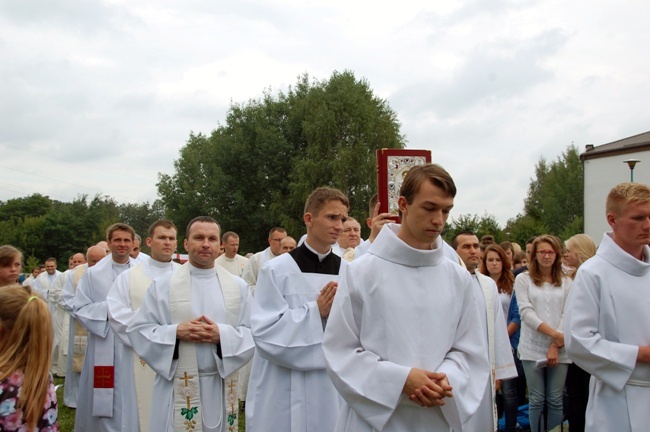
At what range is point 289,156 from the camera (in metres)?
42.3

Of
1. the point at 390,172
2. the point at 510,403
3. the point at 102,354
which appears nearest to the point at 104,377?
the point at 102,354

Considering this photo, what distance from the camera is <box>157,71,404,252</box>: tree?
39344 mm

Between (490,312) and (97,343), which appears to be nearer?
(490,312)

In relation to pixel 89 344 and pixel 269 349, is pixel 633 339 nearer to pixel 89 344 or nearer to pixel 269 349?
pixel 269 349

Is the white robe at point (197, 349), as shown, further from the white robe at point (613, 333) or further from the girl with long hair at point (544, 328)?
the girl with long hair at point (544, 328)

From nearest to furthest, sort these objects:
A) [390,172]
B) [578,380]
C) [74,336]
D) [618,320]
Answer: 1. [618,320]
2. [390,172]
3. [578,380]
4. [74,336]

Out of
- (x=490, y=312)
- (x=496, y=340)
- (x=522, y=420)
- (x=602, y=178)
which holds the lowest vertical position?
(x=522, y=420)

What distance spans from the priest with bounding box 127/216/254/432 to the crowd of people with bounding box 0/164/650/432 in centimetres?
1

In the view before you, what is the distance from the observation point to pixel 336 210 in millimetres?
5227

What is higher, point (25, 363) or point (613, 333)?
point (613, 333)

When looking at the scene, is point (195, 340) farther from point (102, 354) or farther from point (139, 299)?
point (102, 354)

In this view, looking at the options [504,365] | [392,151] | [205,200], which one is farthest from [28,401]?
[205,200]

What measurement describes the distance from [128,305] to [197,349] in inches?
66.6

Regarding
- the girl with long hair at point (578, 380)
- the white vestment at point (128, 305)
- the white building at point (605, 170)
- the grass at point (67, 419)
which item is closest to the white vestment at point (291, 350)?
the white vestment at point (128, 305)
